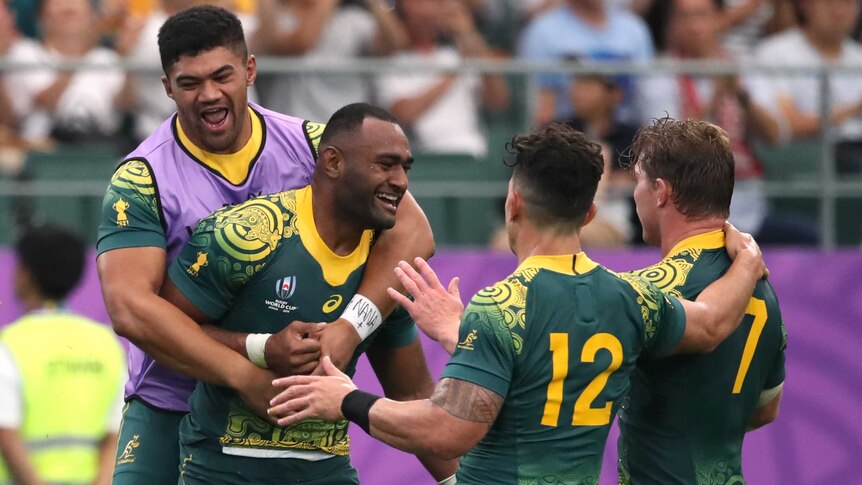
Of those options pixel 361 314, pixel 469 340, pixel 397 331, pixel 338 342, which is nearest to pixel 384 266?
pixel 361 314

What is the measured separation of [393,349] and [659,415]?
128cm

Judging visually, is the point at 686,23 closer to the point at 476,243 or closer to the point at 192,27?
the point at 476,243

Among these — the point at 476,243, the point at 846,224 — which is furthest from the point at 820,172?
the point at 476,243

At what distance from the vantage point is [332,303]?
514 centimetres

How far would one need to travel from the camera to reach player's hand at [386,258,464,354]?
470 cm

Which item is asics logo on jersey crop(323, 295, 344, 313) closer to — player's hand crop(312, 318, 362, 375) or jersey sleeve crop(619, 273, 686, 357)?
player's hand crop(312, 318, 362, 375)

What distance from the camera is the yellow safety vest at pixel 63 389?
743 centimetres

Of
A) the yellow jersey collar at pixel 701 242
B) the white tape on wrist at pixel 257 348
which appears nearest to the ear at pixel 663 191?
the yellow jersey collar at pixel 701 242

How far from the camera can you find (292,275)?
5031 millimetres

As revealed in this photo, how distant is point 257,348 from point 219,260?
342 mm

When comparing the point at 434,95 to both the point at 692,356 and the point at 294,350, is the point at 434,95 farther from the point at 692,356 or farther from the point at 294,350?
the point at 692,356

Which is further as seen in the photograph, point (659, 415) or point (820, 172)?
point (820, 172)

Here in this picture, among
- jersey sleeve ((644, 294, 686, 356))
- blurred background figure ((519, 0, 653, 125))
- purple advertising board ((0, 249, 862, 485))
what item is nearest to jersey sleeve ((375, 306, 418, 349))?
jersey sleeve ((644, 294, 686, 356))

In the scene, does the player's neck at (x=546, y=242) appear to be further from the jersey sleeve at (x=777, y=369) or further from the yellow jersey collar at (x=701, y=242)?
the jersey sleeve at (x=777, y=369)
